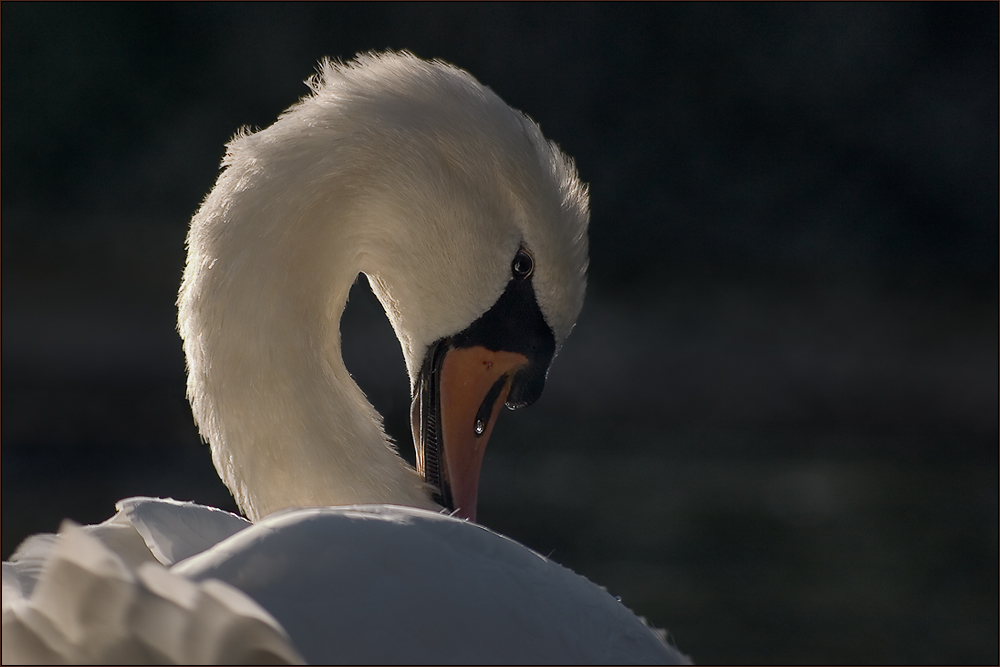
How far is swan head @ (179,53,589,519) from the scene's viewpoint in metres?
1.60

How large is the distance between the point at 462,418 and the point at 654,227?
515 centimetres

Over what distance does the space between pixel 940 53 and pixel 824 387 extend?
234cm

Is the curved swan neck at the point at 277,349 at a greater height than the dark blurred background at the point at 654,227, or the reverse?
the dark blurred background at the point at 654,227

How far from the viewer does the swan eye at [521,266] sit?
1644 millimetres

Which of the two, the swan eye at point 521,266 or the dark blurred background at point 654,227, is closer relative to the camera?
the swan eye at point 521,266

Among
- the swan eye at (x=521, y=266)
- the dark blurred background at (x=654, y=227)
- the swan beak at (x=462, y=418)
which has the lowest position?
the swan beak at (x=462, y=418)

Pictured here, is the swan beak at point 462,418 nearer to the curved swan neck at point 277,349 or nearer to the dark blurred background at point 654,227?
the curved swan neck at point 277,349

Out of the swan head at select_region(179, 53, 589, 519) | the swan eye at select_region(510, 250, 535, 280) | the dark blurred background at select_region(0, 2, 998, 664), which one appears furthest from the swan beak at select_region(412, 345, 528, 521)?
the dark blurred background at select_region(0, 2, 998, 664)

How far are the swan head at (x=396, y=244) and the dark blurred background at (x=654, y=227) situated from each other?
133 inches

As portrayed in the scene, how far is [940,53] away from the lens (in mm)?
6746

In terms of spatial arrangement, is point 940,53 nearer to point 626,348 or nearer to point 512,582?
point 626,348

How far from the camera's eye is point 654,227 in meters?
6.70

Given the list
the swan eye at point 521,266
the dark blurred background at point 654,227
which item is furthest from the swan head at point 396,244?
the dark blurred background at point 654,227

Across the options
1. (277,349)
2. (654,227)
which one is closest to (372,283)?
(277,349)
